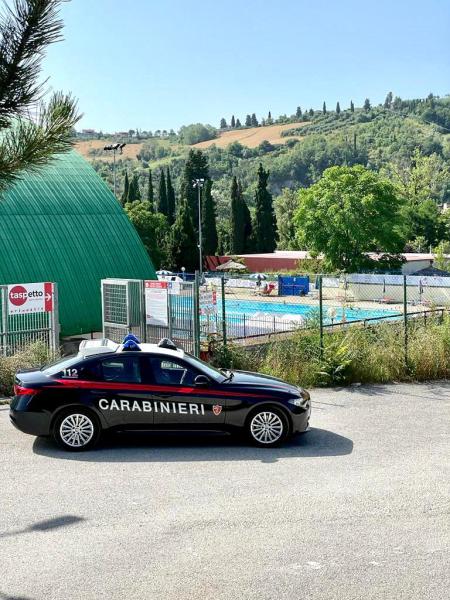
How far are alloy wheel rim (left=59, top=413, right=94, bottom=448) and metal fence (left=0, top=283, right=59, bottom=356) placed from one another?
6.02 m

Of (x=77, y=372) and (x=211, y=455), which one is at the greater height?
(x=77, y=372)

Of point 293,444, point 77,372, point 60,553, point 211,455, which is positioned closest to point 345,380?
point 293,444

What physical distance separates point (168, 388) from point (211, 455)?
1.12 metres

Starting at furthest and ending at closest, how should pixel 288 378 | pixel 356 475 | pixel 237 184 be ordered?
pixel 237 184
pixel 288 378
pixel 356 475

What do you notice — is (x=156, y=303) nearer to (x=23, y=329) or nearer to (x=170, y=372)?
(x=23, y=329)

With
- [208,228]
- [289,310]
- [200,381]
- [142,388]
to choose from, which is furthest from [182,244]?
[142,388]

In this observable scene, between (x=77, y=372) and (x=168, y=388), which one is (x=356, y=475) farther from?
(x=77, y=372)

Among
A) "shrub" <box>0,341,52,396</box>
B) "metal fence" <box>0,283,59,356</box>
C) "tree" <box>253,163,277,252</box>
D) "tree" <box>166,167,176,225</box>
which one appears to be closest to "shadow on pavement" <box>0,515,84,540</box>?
"shrub" <box>0,341,52,396</box>

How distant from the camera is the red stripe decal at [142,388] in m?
10.0

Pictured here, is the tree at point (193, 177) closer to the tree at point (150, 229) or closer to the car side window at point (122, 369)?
the tree at point (150, 229)

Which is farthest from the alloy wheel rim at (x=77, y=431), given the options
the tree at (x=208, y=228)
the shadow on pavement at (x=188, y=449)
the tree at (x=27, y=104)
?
the tree at (x=208, y=228)

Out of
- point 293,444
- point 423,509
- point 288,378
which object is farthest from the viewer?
point 288,378

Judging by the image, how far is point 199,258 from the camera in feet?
249

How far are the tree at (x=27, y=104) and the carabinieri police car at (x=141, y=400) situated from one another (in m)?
5.67
